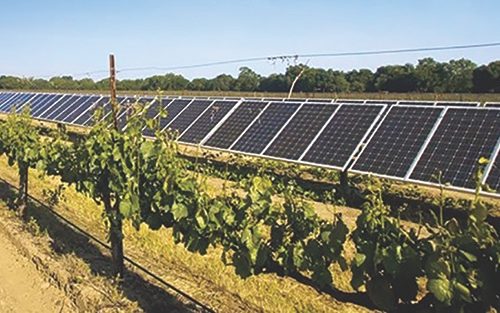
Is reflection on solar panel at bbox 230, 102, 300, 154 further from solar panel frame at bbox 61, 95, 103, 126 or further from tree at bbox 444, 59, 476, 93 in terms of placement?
tree at bbox 444, 59, 476, 93

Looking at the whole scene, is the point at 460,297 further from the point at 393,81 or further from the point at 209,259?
the point at 393,81

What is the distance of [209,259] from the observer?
8.83 metres

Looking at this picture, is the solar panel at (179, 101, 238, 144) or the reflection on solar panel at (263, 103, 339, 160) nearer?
the reflection on solar panel at (263, 103, 339, 160)

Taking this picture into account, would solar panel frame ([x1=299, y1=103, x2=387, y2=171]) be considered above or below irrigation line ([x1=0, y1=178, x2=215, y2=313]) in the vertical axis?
above

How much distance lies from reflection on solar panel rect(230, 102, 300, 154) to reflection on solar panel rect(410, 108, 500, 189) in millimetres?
5094

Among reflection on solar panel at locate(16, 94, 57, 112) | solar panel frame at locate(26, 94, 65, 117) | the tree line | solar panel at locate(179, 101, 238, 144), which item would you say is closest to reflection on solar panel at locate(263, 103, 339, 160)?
solar panel at locate(179, 101, 238, 144)

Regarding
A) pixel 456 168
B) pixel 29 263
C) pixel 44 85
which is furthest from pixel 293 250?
pixel 44 85

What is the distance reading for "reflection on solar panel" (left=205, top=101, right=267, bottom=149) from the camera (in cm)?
1631

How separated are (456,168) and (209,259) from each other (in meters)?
6.01

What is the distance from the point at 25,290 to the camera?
7.80 meters

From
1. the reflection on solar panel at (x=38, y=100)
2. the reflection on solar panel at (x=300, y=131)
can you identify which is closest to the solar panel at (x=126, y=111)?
the reflection on solar panel at (x=300, y=131)

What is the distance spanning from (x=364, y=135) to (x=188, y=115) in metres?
8.94

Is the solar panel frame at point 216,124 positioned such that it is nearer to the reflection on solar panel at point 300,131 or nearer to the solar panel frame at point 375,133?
the reflection on solar panel at point 300,131

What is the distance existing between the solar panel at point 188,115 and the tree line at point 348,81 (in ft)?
111
